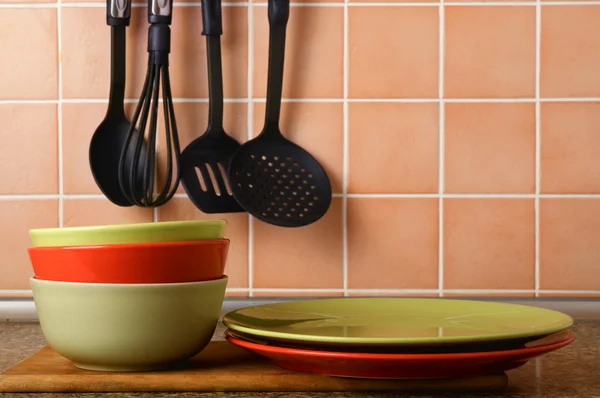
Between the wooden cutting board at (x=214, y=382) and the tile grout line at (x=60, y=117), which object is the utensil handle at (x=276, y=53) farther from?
the wooden cutting board at (x=214, y=382)

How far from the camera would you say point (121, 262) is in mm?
581

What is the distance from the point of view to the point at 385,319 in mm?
709

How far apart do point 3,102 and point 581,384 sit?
0.77m

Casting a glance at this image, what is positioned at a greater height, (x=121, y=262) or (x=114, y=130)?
(x=114, y=130)

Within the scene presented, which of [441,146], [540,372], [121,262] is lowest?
[540,372]

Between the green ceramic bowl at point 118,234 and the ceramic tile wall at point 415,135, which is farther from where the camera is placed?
the ceramic tile wall at point 415,135

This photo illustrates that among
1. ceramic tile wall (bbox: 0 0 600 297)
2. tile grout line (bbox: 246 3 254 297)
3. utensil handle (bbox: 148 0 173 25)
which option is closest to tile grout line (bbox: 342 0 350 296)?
ceramic tile wall (bbox: 0 0 600 297)

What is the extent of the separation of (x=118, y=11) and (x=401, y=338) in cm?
61

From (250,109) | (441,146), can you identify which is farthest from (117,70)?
(441,146)

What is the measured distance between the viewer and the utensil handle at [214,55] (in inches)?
38.0

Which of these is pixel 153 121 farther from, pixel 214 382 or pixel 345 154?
pixel 214 382

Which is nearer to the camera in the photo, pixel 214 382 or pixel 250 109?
pixel 214 382

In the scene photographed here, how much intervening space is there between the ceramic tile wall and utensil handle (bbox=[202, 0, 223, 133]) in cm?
3

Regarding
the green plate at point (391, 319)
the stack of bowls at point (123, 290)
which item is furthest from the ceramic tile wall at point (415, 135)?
the stack of bowls at point (123, 290)
